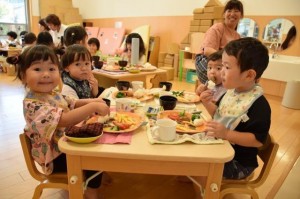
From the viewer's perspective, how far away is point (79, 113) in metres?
0.93

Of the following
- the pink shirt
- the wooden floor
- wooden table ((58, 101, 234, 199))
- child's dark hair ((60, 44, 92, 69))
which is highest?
the pink shirt

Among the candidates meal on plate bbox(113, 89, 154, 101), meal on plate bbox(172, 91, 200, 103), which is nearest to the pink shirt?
meal on plate bbox(172, 91, 200, 103)

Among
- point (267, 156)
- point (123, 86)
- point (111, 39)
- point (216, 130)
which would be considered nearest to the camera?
point (216, 130)

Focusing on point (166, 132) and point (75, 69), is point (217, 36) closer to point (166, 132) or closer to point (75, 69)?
point (75, 69)

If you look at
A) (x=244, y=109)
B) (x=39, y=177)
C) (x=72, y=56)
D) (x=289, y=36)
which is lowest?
(x=39, y=177)

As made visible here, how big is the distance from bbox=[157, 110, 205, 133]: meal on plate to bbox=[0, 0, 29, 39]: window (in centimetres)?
726

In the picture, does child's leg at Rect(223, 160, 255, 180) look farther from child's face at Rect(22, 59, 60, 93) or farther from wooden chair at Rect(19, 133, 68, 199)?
child's face at Rect(22, 59, 60, 93)

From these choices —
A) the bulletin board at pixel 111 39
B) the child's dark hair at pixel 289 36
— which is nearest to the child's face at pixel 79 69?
the child's dark hair at pixel 289 36

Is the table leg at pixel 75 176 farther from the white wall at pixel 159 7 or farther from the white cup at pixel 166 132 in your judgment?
the white wall at pixel 159 7

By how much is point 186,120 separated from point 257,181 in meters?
0.42

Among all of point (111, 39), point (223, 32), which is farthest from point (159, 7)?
point (223, 32)

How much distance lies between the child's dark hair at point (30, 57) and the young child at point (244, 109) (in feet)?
2.50

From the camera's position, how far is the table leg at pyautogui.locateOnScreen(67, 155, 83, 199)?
80 cm

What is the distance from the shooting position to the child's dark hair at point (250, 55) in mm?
979
